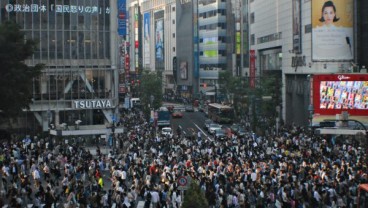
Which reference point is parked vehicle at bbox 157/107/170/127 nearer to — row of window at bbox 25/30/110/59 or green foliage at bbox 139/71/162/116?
row of window at bbox 25/30/110/59

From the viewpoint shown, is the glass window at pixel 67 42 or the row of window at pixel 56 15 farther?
the glass window at pixel 67 42

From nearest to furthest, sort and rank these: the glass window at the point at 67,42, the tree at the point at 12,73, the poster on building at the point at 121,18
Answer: the tree at the point at 12,73
the glass window at the point at 67,42
the poster on building at the point at 121,18

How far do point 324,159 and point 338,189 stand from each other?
28.7ft

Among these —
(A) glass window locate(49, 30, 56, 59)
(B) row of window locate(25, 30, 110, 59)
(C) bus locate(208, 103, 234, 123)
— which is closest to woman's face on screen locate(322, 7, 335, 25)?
(C) bus locate(208, 103, 234, 123)

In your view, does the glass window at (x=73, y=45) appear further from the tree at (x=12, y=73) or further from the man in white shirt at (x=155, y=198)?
the man in white shirt at (x=155, y=198)

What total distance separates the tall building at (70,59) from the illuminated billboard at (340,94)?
20935 mm

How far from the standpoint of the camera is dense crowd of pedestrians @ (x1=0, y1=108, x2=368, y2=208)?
28.4 metres

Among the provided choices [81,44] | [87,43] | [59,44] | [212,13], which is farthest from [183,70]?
[59,44]

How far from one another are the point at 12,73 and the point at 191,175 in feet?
40.6

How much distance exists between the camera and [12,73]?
3928cm

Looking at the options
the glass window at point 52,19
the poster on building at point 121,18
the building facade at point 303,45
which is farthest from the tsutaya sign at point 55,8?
the building facade at point 303,45

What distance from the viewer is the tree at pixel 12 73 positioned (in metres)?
39.0

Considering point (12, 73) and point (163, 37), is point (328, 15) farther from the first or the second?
point (163, 37)

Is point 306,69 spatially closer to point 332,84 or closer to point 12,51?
point 332,84
